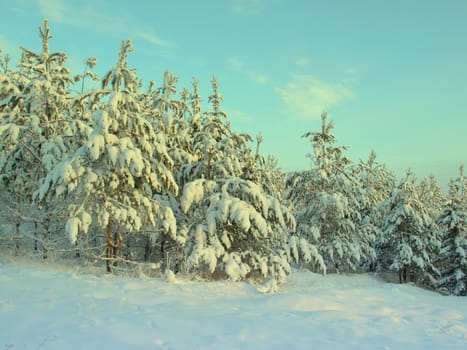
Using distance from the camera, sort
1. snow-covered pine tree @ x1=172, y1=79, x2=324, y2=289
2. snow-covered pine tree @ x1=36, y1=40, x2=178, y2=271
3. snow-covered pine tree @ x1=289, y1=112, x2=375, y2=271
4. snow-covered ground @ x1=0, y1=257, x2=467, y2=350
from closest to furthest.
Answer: snow-covered ground @ x1=0, y1=257, x2=467, y2=350 < snow-covered pine tree @ x1=36, y1=40, x2=178, y2=271 < snow-covered pine tree @ x1=172, y1=79, x2=324, y2=289 < snow-covered pine tree @ x1=289, y1=112, x2=375, y2=271

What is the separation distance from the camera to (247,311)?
6.61 m

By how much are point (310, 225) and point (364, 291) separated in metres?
10.9

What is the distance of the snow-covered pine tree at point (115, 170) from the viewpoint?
9.09 meters

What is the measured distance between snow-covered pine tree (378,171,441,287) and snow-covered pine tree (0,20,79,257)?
18.7m

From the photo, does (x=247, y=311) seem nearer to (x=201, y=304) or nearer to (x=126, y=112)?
(x=201, y=304)

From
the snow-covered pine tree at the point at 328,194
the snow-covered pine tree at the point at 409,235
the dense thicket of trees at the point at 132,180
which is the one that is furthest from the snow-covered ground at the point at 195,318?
the snow-covered pine tree at the point at 409,235

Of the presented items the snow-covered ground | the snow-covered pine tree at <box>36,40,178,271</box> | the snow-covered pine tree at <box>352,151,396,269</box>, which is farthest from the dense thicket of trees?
the snow-covered pine tree at <box>352,151,396,269</box>

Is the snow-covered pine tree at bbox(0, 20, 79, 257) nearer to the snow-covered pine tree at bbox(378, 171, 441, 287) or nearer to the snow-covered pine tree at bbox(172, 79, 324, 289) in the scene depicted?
the snow-covered pine tree at bbox(172, 79, 324, 289)

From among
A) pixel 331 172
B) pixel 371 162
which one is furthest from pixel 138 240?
pixel 371 162

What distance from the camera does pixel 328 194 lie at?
19250 millimetres

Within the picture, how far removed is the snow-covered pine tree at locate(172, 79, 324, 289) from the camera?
10633 mm

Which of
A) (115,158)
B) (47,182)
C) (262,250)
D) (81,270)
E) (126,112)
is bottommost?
(81,270)

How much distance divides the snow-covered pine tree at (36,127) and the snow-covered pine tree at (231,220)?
168 inches

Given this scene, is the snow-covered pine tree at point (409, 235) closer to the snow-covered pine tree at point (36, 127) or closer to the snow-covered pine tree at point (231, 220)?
the snow-covered pine tree at point (231, 220)
